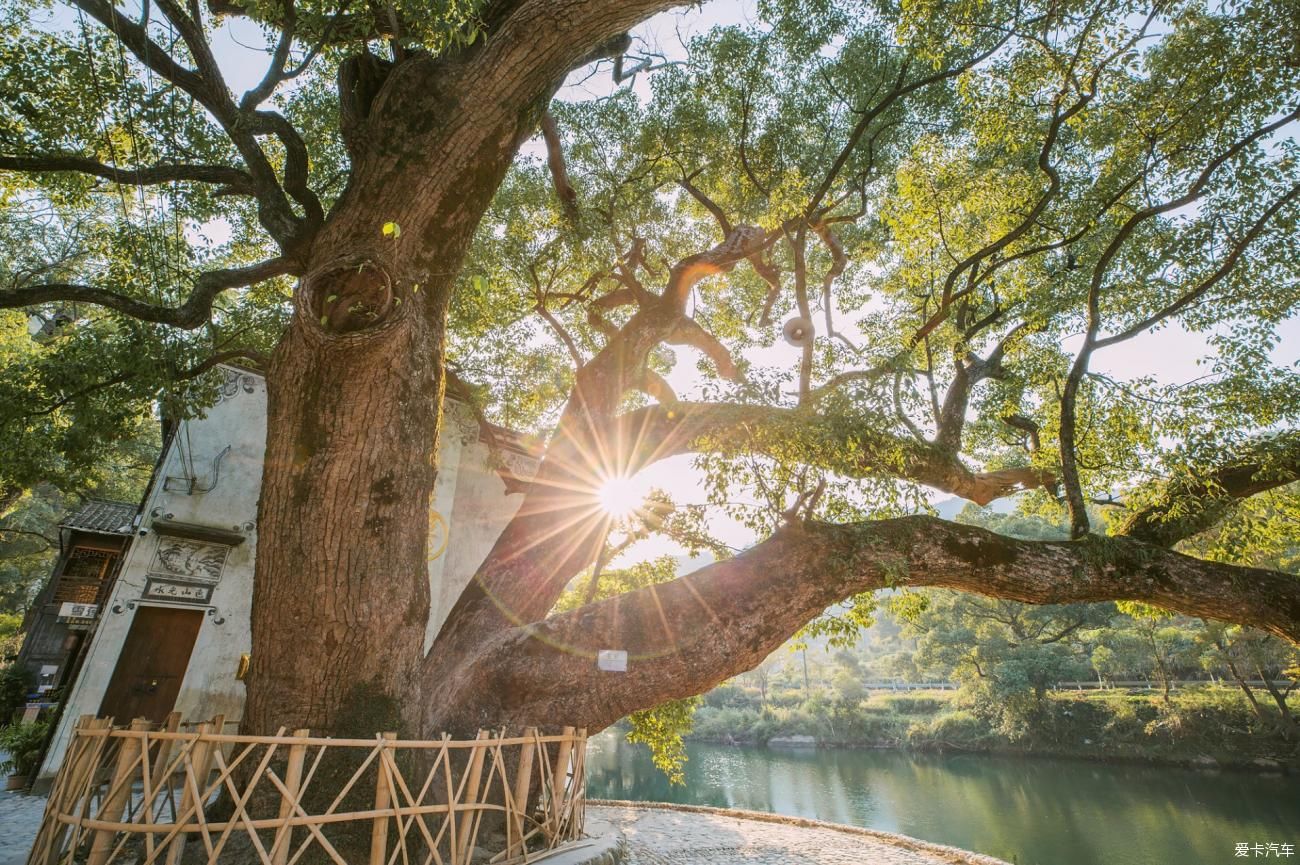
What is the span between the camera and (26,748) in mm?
7301

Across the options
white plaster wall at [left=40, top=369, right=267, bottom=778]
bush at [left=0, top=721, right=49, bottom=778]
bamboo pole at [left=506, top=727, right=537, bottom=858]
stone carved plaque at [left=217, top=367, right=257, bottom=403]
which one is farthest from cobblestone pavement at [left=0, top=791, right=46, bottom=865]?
stone carved plaque at [left=217, top=367, right=257, bottom=403]

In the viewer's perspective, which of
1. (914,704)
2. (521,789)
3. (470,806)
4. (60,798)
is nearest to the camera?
(60,798)

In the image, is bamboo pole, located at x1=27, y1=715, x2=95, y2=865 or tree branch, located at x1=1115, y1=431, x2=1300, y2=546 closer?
bamboo pole, located at x1=27, y1=715, x2=95, y2=865

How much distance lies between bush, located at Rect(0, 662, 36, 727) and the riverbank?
26965mm

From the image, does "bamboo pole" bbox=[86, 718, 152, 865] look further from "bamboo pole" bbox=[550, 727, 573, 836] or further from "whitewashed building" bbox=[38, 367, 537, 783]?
"whitewashed building" bbox=[38, 367, 537, 783]

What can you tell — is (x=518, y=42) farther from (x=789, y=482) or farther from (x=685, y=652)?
(x=685, y=652)

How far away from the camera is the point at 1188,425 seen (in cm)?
531

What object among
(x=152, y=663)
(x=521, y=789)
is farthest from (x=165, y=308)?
(x=152, y=663)

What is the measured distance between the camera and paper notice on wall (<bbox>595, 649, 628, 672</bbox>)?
4.04 metres

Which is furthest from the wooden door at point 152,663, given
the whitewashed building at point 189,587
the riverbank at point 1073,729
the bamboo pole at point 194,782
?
the riverbank at point 1073,729

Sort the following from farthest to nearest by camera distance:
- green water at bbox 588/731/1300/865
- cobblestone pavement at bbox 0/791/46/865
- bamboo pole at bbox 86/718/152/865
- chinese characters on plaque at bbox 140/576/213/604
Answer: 1. green water at bbox 588/731/1300/865
2. chinese characters on plaque at bbox 140/576/213/604
3. cobblestone pavement at bbox 0/791/46/865
4. bamboo pole at bbox 86/718/152/865

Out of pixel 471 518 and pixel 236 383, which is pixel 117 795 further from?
pixel 471 518

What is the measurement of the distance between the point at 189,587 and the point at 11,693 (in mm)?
7900

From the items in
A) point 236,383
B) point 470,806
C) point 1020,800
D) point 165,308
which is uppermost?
point 236,383
